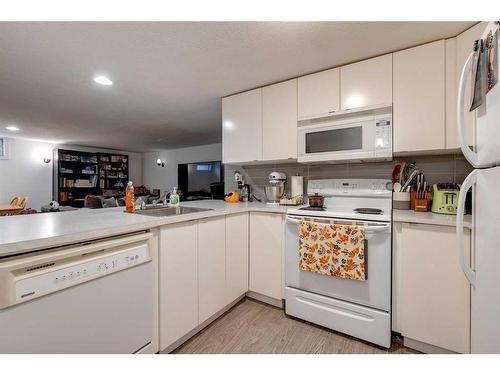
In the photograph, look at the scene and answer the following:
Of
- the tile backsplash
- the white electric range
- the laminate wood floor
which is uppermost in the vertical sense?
the tile backsplash

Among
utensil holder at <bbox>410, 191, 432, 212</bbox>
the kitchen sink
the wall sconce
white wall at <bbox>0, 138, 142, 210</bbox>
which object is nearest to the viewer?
utensil holder at <bbox>410, 191, 432, 212</bbox>

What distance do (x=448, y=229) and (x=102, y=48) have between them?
8.21 ft

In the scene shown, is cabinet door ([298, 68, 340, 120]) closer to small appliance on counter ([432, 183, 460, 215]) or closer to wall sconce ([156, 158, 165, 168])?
small appliance on counter ([432, 183, 460, 215])

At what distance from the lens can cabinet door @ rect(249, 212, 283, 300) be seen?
1.93 metres

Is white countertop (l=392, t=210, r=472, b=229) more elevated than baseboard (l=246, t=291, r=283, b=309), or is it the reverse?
white countertop (l=392, t=210, r=472, b=229)

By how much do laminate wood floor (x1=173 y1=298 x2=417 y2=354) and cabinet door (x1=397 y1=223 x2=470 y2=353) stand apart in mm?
220

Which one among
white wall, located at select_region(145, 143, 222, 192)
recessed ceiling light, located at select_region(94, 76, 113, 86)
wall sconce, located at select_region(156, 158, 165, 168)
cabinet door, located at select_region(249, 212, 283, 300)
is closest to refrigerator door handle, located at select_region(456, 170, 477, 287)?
cabinet door, located at select_region(249, 212, 283, 300)

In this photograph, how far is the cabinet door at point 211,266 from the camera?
5.37 feet

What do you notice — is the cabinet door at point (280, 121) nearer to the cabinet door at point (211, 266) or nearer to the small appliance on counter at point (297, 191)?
the small appliance on counter at point (297, 191)

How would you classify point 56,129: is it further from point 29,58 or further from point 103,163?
point 29,58

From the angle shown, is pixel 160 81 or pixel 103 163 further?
pixel 103 163

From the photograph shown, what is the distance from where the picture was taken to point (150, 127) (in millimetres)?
4109

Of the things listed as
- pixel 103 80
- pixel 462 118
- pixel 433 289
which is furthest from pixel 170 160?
pixel 462 118

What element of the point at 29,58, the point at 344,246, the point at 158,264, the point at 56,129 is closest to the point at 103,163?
the point at 56,129
